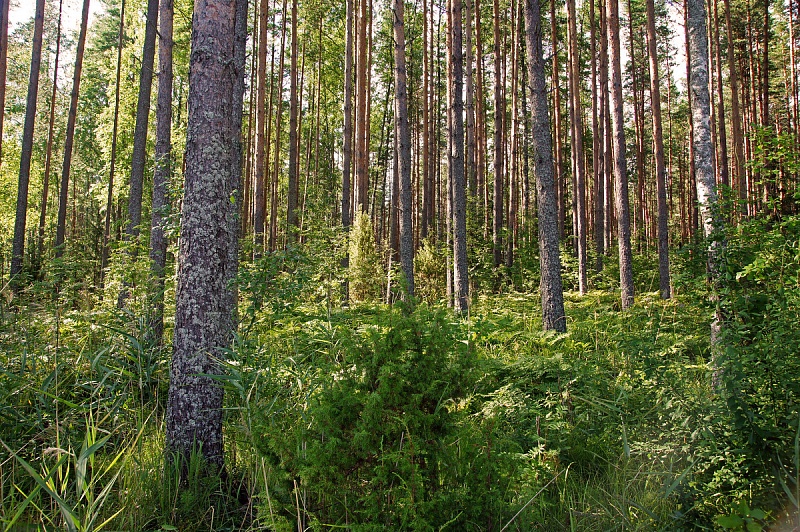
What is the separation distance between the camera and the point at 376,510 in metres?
2.27

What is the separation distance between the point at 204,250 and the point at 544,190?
5.62 meters

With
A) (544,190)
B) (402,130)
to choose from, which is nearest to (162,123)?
(402,130)

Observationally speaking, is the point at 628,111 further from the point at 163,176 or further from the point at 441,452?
the point at 441,452

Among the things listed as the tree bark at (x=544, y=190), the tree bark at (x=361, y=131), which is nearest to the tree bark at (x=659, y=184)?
the tree bark at (x=544, y=190)

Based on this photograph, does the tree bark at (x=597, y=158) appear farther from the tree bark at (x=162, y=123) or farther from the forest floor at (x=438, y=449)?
the forest floor at (x=438, y=449)

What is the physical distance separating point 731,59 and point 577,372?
68.4ft

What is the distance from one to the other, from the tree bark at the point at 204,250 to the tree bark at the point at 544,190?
515 cm

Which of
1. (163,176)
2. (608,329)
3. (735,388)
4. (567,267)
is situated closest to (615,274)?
(567,267)

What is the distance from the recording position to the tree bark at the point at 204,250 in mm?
3414

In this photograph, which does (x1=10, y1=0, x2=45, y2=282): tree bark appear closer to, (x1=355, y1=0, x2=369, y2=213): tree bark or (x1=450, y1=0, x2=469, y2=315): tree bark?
(x1=355, y1=0, x2=369, y2=213): tree bark

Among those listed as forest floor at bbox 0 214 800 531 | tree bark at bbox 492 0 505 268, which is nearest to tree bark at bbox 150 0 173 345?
forest floor at bbox 0 214 800 531

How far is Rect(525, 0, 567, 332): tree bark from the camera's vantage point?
749 centimetres

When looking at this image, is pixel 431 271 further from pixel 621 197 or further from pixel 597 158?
pixel 597 158

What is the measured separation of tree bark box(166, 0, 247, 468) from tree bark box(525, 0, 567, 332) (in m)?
5.15
